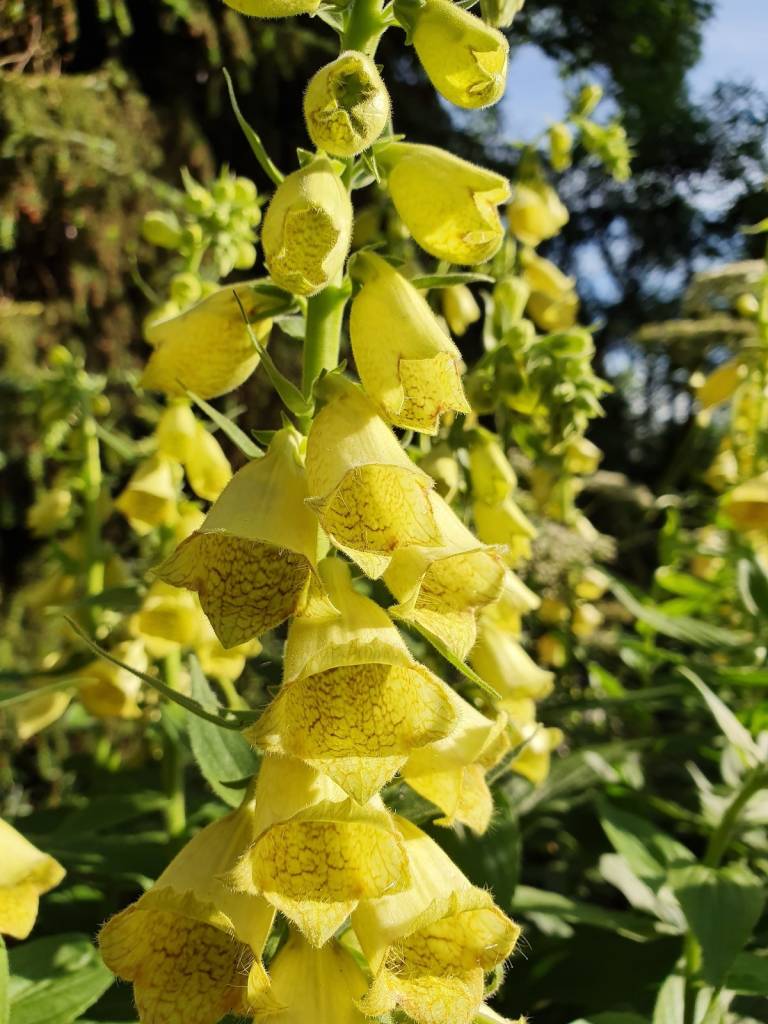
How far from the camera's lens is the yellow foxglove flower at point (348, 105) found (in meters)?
0.68

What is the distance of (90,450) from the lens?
5.24 ft

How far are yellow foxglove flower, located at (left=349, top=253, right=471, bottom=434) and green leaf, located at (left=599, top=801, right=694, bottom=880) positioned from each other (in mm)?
730

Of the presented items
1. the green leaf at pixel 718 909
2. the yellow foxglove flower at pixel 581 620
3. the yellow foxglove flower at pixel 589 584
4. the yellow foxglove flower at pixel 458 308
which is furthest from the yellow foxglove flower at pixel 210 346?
the yellow foxglove flower at pixel 581 620

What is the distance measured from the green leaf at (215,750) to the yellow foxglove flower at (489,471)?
17.5 inches

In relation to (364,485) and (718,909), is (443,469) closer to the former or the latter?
(364,485)

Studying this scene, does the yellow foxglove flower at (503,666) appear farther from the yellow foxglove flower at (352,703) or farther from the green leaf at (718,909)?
the yellow foxglove flower at (352,703)

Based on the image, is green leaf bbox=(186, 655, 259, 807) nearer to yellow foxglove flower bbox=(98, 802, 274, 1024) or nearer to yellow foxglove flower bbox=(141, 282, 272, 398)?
yellow foxglove flower bbox=(98, 802, 274, 1024)

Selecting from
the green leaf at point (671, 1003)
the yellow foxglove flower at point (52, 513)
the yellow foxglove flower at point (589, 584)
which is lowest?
the yellow foxglove flower at point (589, 584)

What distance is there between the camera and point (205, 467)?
127 cm

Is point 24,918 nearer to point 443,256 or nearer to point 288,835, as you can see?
point 288,835

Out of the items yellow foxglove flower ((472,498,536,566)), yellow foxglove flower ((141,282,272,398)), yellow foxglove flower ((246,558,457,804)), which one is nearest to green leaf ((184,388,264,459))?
yellow foxglove flower ((141,282,272,398))

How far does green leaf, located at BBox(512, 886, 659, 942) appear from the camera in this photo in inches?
48.3

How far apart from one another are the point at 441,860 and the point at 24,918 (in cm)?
34

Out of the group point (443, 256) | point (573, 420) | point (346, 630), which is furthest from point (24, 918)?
point (573, 420)
